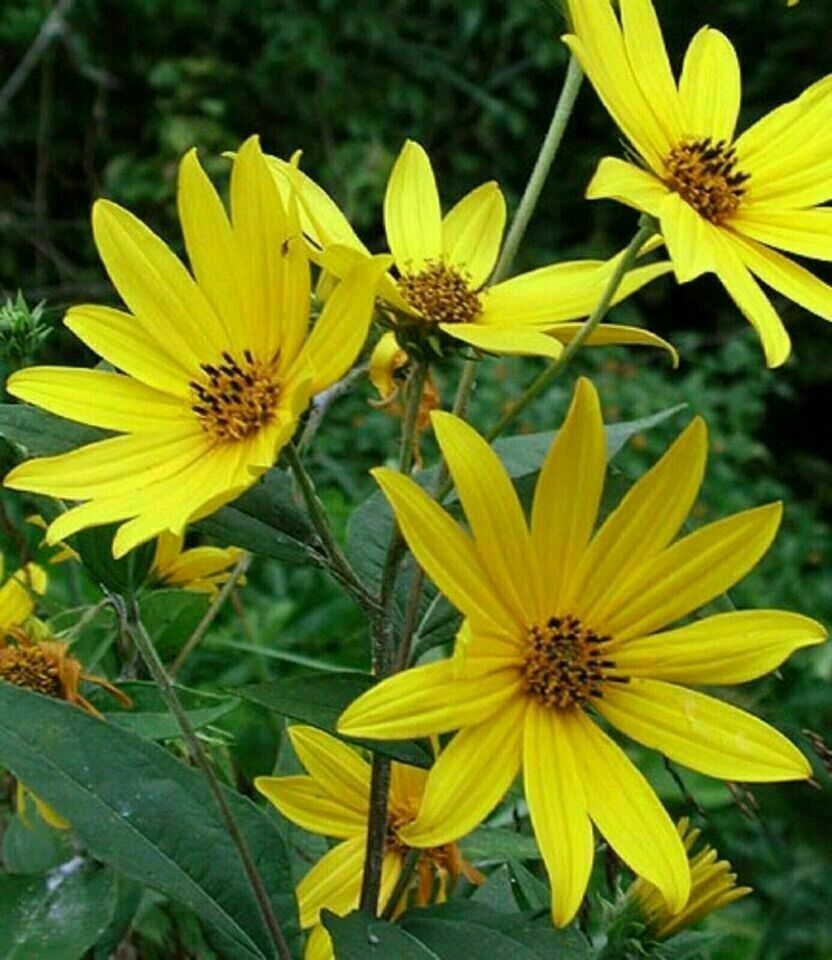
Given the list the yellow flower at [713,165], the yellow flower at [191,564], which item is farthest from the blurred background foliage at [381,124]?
Result: the yellow flower at [713,165]

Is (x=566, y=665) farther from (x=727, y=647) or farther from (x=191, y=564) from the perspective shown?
(x=191, y=564)

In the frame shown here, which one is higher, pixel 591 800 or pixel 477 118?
pixel 477 118

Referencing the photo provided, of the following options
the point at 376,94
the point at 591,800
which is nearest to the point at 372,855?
the point at 591,800

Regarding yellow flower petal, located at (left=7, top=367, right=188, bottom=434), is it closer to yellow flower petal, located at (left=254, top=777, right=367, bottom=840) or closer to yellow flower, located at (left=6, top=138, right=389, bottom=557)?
yellow flower, located at (left=6, top=138, right=389, bottom=557)

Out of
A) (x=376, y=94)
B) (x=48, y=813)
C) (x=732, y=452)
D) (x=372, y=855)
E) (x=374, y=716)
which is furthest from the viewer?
(x=376, y=94)

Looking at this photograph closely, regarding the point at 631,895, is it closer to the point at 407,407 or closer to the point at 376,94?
the point at 407,407

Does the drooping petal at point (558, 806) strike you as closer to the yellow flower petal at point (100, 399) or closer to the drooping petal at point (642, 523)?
the drooping petal at point (642, 523)

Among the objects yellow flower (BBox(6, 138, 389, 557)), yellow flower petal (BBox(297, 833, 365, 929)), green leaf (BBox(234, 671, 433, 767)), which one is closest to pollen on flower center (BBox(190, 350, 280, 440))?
yellow flower (BBox(6, 138, 389, 557))
